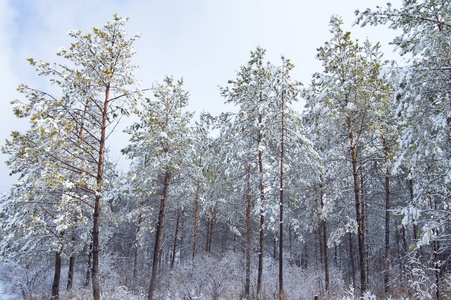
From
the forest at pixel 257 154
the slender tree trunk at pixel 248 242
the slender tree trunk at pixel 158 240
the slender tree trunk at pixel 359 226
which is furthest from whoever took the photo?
the slender tree trunk at pixel 158 240

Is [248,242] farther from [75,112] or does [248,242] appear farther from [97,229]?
[75,112]

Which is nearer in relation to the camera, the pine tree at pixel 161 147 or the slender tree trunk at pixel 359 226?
the slender tree trunk at pixel 359 226

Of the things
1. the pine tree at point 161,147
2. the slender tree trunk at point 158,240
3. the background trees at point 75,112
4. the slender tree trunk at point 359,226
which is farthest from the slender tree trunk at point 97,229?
the slender tree trunk at point 359,226

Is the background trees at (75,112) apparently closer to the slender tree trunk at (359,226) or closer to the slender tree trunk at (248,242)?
the slender tree trunk at (248,242)

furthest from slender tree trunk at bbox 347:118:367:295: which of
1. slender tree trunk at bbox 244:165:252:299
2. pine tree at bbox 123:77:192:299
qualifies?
pine tree at bbox 123:77:192:299

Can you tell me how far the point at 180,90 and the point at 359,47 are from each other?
9249 millimetres

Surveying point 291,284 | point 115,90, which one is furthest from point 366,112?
point 291,284

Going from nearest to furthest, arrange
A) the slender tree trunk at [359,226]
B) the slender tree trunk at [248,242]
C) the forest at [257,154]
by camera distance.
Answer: the forest at [257,154]
the slender tree trunk at [359,226]
the slender tree trunk at [248,242]

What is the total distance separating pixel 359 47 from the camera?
34.9ft

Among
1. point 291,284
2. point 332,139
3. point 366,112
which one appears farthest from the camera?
→ point 291,284

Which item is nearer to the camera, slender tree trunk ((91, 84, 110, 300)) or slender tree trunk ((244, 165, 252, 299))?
slender tree trunk ((91, 84, 110, 300))

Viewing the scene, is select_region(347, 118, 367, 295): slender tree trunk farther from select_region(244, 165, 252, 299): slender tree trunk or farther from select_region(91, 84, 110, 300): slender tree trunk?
select_region(91, 84, 110, 300): slender tree trunk

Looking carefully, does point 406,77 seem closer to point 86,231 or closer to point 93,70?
point 93,70

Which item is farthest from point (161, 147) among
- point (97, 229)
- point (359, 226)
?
point (359, 226)
